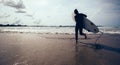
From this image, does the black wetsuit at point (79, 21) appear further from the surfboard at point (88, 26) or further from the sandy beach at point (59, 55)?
the sandy beach at point (59, 55)

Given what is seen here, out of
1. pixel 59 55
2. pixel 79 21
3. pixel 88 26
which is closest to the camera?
pixel 59 55

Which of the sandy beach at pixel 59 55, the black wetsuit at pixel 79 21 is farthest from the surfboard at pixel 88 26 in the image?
the sandy beach at pixel 59 55

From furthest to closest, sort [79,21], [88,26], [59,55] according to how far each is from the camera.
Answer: [88,26], [79,21], [59,55]

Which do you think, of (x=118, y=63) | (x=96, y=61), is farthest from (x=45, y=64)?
(x=118, y=63)

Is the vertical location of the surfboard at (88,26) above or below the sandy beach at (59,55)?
above

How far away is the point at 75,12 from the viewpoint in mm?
11859

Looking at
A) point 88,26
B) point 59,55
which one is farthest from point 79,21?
point 59,55

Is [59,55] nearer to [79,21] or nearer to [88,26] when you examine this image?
[79,21]

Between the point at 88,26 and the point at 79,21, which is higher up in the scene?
the point at 79,21

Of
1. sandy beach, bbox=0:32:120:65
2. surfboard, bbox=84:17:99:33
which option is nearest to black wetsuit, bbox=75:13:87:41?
surfboard, bbox=84:17:99:33

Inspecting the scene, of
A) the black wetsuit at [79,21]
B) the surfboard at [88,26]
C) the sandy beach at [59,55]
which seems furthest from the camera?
the surfboard at [88,26]

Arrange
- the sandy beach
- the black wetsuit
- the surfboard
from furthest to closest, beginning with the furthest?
the surfboard → the black wetsuit → the sandy beach

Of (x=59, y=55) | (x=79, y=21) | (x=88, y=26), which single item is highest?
(x=79, y=21)

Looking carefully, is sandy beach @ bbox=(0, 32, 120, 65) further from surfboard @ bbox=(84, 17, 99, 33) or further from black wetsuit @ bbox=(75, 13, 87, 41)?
surfboard @ bbox=(84, 17, 99, 33)
